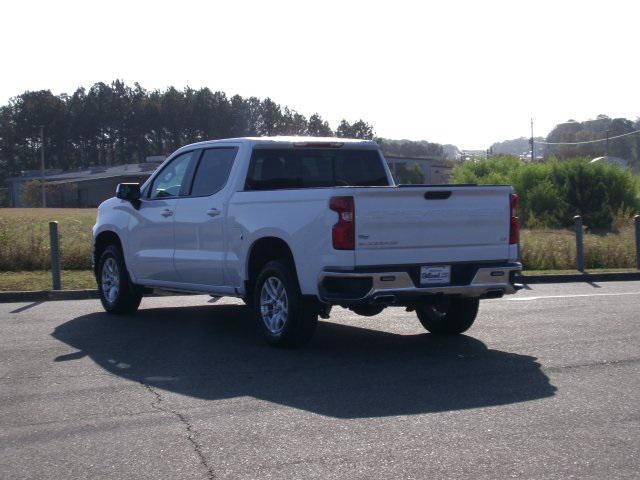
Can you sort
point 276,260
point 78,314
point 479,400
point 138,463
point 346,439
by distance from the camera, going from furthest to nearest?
point 78,314, point 276,260, point 479,400, point 346,439, point 138,463

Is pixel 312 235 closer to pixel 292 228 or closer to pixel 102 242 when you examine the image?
pixel 292 228

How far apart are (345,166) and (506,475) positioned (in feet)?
19.9

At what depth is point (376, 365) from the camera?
9.05 m

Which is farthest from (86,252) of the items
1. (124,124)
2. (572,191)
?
(124,124)

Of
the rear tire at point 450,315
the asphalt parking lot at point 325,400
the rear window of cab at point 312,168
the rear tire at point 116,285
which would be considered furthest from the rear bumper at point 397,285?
the rear tire at point 116,285

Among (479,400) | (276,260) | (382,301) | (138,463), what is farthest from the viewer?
(276,260)

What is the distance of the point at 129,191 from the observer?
12078 millimetres

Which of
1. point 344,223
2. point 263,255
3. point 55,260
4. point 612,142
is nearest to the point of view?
point 344,223

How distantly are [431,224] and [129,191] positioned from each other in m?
4.37

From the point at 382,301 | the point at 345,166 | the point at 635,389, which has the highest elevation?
the point at 345,166

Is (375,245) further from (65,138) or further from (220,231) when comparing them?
(65,138)

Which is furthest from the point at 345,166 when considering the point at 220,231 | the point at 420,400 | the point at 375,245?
the point at 420,400

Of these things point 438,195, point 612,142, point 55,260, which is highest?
point 612,142

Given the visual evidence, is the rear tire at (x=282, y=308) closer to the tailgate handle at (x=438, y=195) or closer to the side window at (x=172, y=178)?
the tailgate handle at (x=438, y=195)
